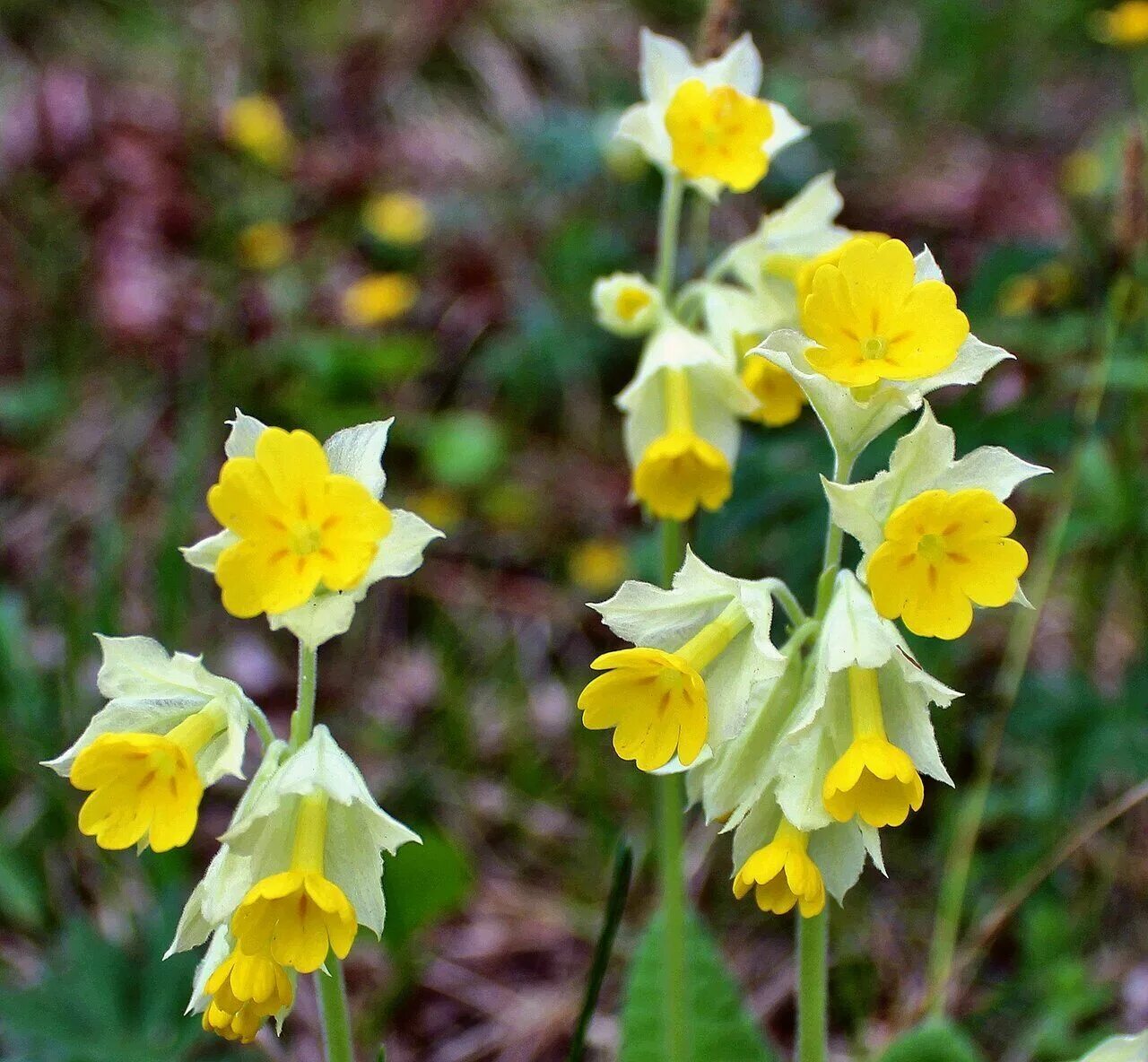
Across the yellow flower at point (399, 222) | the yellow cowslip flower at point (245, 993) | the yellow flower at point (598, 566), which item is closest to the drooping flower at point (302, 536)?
the yellow cowslip flower at point (245, 993)

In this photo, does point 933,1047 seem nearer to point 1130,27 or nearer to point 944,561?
point 944,561

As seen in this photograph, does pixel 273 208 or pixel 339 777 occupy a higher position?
pixel 339 777

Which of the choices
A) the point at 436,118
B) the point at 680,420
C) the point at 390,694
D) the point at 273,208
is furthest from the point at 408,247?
the point at 680,420

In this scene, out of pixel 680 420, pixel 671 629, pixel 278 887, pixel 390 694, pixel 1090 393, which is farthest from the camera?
pixel 390 694

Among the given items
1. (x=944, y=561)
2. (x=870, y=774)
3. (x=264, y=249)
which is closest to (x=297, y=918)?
(x=870, y=774)

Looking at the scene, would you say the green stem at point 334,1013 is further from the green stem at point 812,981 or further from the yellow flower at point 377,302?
the yellow flower at point 377,302

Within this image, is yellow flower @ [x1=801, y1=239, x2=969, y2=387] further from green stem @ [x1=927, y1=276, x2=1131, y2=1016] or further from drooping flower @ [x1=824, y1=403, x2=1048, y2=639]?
green stem @ [x1=927, y1=276, x2=1131, y2=1016]

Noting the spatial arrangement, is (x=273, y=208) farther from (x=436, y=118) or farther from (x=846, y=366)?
(x=846, y=366)
